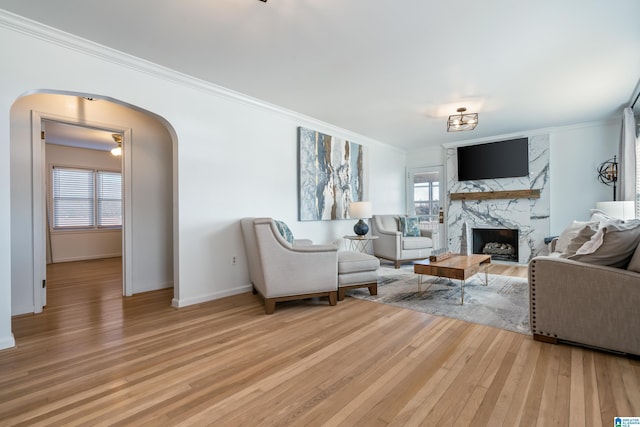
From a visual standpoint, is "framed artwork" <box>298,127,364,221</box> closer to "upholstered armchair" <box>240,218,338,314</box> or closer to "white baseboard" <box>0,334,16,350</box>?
"upholstered armchair" <box>240,218,338,314</box>

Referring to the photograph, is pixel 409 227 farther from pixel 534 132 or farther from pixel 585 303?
pixel 585 303

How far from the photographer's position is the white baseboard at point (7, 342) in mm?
2229

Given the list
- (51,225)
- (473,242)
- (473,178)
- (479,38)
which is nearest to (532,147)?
(473,178)

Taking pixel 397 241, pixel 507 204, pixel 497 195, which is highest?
pixel 497 195

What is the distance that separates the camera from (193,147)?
11.0 feet

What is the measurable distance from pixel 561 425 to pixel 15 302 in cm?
450

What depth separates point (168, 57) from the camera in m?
2.88

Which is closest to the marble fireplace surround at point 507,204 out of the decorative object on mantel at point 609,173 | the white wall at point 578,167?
the white wall at point 578,167

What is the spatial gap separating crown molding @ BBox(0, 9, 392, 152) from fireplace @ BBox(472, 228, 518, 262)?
480 centimetres

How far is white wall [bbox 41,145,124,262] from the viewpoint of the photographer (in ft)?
20.9

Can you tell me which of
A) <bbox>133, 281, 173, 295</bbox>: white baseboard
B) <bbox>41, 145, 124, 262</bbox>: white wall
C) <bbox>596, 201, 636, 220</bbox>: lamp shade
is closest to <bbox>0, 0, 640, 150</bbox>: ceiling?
<bbox>596, 201, 636, 220</bbox>: lamp shade

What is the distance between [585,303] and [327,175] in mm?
3667

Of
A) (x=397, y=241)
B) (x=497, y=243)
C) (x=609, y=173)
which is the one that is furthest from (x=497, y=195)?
(x=397, y=241)

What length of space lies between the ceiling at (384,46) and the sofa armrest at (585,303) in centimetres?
190
